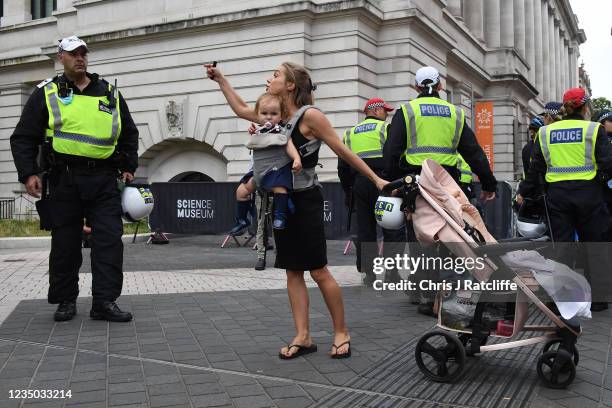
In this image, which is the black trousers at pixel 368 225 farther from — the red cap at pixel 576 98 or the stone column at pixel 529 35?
the stone column at pixel 529 35

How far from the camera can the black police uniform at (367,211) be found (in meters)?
7.01

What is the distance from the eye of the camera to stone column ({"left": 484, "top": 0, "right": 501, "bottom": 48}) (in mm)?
34438

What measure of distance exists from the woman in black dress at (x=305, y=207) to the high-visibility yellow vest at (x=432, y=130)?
155cm

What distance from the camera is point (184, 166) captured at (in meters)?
21.9

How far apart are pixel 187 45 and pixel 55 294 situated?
55.1 ft

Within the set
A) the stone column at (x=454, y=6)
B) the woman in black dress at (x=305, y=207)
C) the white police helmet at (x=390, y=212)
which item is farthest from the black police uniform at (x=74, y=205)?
the stone column at (x=454, y=6)

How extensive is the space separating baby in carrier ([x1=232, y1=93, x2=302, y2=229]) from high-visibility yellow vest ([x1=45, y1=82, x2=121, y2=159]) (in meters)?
1.80

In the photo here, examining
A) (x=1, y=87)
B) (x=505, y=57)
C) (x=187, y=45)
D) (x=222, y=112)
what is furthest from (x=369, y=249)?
(x=505, y=57)

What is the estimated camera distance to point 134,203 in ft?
17.7

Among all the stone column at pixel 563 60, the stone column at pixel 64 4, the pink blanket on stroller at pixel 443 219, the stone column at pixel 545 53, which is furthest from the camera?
the stone column at pixel 563 60

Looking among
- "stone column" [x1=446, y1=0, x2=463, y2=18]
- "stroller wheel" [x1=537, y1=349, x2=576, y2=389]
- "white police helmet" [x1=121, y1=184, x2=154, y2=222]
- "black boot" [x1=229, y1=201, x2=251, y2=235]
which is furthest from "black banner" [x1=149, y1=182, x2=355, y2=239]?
"stone column" [x1=446, y1=0, x2=463, y2=18]

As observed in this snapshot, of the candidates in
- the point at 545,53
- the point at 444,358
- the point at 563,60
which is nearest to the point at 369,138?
the point at 444,358

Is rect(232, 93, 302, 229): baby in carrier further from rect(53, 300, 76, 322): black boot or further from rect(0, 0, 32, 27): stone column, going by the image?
rect(0, 0, 32, 27): stone column

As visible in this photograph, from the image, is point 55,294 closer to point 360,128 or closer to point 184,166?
point 360,128
